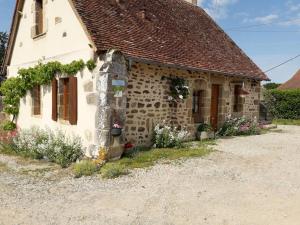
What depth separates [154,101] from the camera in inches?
369

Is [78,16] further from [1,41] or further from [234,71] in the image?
[1,41]

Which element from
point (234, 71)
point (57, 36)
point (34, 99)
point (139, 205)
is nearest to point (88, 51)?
point (57, 36)

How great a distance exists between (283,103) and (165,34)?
12.5m

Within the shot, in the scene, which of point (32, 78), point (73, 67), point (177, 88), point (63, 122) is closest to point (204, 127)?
point (177, 88)

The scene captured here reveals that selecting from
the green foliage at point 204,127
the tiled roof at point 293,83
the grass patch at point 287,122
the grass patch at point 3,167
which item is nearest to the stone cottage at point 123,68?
the green foliage at point 204,127

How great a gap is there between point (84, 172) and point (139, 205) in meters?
2.17

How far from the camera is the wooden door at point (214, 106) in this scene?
39.6 ft

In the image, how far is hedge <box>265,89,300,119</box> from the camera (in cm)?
1978

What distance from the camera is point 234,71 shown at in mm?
12297

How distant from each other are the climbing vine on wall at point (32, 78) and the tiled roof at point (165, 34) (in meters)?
1.11

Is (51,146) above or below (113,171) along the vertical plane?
above

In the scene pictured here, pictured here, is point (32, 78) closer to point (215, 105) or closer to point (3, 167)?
point (3, 167)

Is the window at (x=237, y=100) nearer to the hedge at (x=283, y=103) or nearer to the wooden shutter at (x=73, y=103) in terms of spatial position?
the wooden shutter at (x=73, y=103)

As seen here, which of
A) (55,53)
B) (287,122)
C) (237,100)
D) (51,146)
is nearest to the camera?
(51,146)
